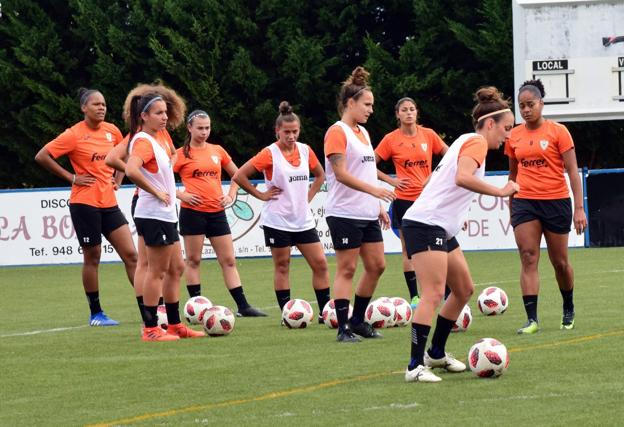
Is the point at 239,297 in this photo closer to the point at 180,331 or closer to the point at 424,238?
the point at 180,331

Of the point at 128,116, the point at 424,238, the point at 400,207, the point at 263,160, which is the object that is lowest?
the point at 424,238

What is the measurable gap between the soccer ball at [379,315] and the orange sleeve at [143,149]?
235 centimetres

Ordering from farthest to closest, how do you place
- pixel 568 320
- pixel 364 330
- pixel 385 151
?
pixel 385 151 → pixel 568 320 → pixel 364 330

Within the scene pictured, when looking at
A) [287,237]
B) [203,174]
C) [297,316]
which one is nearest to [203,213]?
[203,174]

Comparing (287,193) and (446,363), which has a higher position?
(287,193)

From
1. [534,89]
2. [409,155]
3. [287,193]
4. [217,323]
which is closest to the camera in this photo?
[534,89]

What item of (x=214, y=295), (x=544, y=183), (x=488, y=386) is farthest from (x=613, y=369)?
(x=214, y=295)

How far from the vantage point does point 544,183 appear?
1150 cm

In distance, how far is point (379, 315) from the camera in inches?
476

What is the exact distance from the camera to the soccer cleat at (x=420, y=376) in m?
8.55

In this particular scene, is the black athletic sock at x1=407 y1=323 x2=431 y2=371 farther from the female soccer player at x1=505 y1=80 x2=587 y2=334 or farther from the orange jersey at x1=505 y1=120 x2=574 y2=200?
the orange jersey at x1=505 y1=120 x2=574 y2=200

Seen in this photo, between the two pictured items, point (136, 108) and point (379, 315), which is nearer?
point (136, 108)

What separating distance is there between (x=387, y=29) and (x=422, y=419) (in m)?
27.8

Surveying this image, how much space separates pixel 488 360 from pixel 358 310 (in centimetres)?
296
